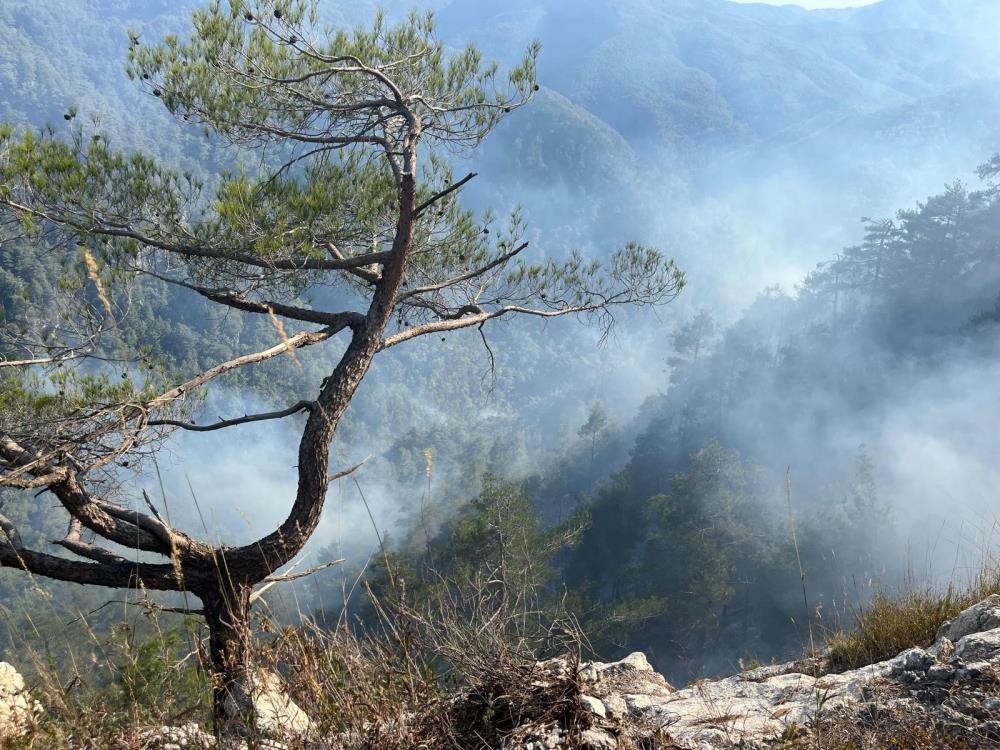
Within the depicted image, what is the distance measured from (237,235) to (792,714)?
137 inches

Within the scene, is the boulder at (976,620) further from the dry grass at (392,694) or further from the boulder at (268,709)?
the boulder at (268,709)

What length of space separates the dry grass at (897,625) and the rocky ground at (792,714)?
464 mm

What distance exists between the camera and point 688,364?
45969 millimetres

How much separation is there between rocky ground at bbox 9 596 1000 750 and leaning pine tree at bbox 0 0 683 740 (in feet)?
4.20

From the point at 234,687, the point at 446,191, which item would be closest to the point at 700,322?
the point at 446,191

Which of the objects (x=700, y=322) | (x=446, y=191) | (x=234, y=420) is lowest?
(x=234, y=420)

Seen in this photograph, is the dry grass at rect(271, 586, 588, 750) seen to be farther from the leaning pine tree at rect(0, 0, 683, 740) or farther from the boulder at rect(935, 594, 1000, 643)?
the leaning pine tree at rect(0, 0, 683, 740)

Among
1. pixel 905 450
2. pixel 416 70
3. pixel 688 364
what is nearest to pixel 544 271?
pixel 416 70

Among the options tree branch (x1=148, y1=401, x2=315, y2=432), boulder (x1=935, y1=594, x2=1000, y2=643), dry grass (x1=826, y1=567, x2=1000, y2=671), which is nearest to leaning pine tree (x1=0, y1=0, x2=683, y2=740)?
tree branch (x1=148, y1=401, x2=315, y2=432)

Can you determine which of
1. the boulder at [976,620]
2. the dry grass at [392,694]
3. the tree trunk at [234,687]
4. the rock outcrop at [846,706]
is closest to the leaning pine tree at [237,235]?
the tree trunk at [234,687]

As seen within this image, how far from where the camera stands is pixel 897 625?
2871 mm

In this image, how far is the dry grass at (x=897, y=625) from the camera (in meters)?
2.83

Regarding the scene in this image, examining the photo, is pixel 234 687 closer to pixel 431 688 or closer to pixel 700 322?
pixel 431 688

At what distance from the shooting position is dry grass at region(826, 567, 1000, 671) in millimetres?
2834
